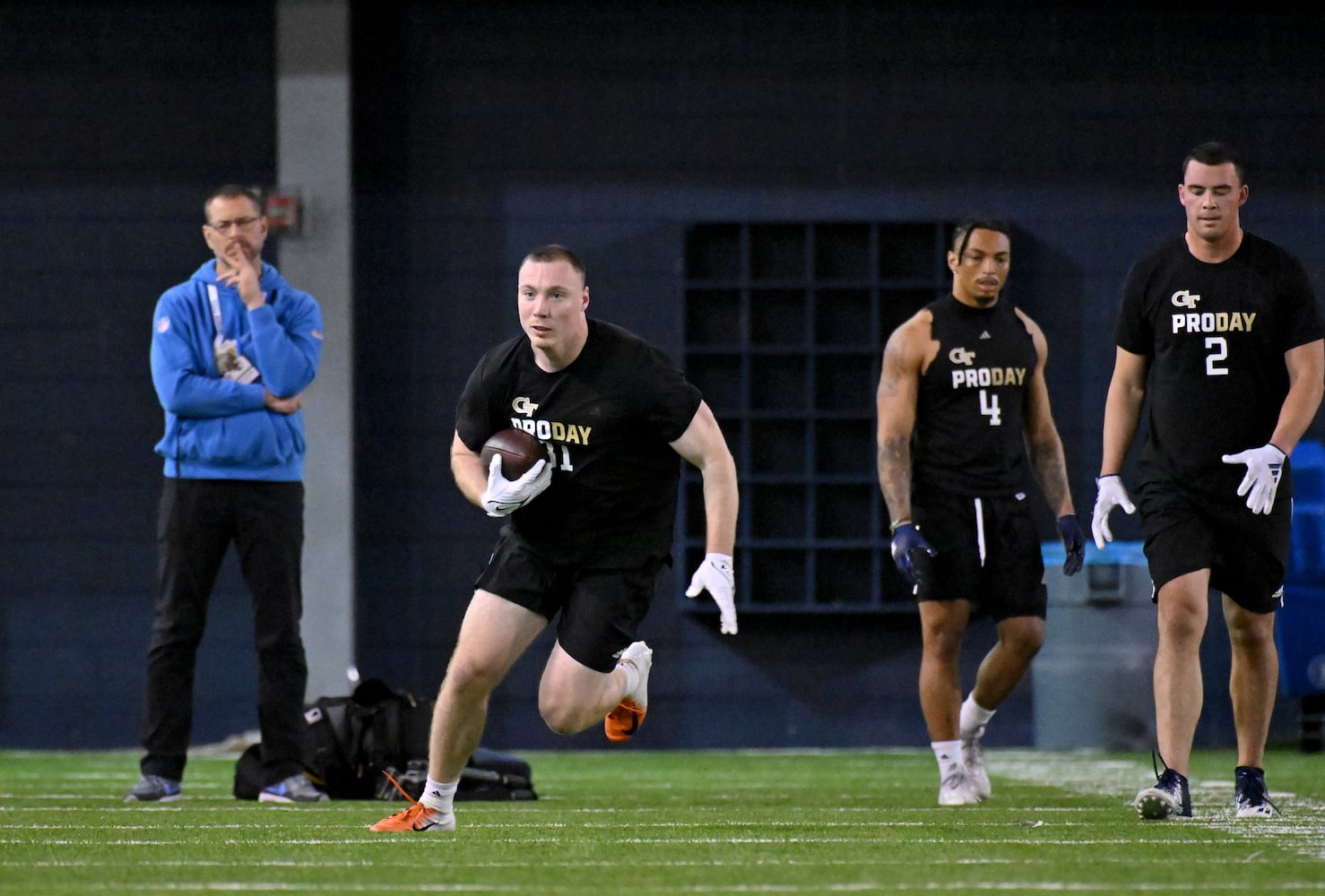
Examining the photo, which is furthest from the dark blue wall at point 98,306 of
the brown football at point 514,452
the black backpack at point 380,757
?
the brown football at point 514,452

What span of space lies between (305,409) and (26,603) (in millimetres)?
1973

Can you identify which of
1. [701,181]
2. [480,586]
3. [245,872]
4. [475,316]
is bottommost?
[245,872]

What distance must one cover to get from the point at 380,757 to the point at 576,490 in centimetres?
205

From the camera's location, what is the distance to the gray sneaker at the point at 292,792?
6133 millimetres

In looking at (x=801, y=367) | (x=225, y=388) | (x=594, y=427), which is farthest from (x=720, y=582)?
(x=801, y=367)

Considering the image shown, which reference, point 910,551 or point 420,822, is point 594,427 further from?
point 910,551

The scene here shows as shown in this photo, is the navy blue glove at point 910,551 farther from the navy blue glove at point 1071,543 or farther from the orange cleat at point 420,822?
the orange cleat at point 420,822

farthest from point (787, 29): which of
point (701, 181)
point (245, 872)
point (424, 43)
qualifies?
point (245, 872)

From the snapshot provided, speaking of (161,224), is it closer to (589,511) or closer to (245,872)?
(589,511)

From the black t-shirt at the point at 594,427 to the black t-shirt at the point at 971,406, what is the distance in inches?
63.2

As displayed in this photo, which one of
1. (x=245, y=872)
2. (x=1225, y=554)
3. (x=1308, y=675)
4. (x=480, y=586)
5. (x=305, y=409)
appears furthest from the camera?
(x=305, y=409)

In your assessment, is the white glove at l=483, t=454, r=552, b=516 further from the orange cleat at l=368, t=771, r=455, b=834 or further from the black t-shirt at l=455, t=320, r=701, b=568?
the orange cleat at l=368, t=771, r=455, b=834

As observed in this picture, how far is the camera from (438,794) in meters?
4.64

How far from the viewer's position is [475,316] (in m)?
10.3
